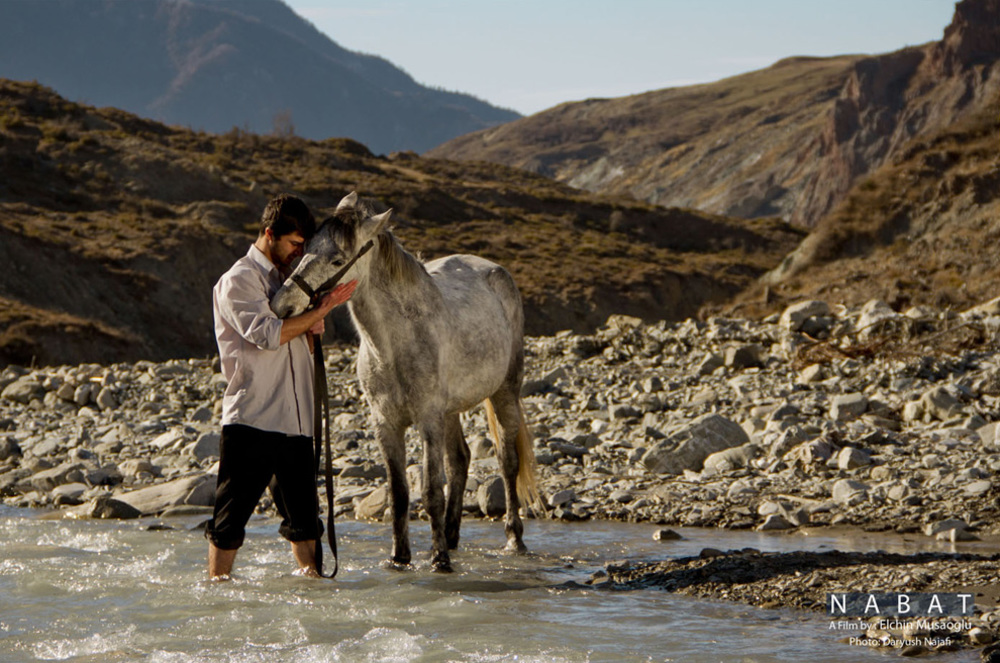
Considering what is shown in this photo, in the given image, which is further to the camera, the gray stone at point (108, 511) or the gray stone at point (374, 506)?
the gray stone at point (108, 511)

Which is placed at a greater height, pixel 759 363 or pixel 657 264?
pixel 657 264

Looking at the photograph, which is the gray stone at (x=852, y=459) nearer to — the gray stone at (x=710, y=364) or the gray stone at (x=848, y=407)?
the gray stone at (x=848, y=407)

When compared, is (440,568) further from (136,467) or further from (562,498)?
(136,467)

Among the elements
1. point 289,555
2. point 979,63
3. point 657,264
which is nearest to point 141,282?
point 657,264

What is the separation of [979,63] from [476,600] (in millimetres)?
76071

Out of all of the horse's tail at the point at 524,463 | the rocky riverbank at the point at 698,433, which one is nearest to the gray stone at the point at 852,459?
the rocky riverbank at the point at 698,433

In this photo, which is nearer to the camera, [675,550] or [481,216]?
[675,550]

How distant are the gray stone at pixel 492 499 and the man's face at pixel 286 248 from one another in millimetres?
3804

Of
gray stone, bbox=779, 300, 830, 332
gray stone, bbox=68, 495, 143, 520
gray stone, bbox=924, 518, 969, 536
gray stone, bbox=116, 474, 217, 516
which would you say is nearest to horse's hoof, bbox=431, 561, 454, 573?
gray stone, bbox=924, 518, 969, 536

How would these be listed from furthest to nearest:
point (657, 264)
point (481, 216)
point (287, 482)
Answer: point (481, 216) → point (657, 264) → point (287, 482)

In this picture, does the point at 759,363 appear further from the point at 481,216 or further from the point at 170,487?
the point at 481,216

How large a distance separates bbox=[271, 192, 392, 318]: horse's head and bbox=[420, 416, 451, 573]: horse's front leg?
1112 mm

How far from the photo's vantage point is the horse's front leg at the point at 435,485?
22.6ft

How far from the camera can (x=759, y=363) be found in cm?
1502
